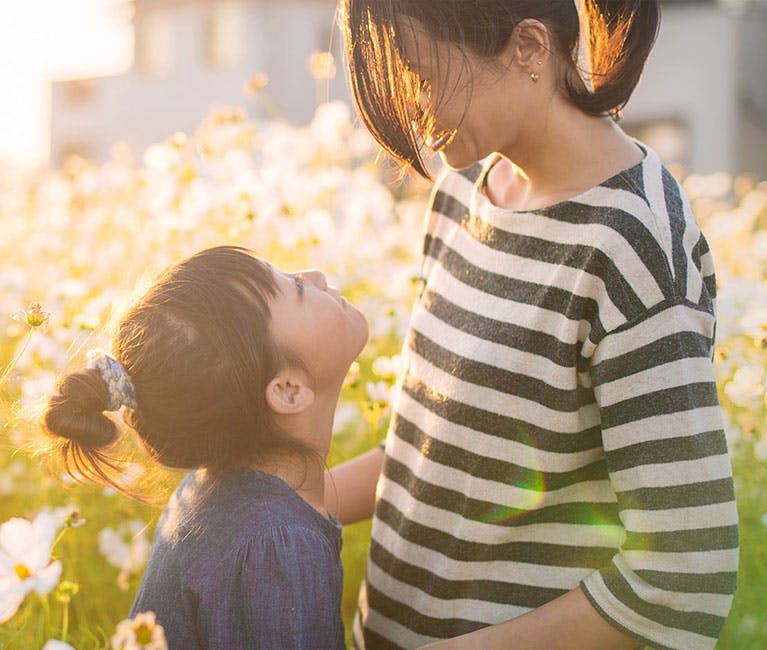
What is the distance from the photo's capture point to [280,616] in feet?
3.61

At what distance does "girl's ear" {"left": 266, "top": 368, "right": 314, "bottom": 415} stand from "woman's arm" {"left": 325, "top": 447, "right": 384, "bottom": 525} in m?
0.26

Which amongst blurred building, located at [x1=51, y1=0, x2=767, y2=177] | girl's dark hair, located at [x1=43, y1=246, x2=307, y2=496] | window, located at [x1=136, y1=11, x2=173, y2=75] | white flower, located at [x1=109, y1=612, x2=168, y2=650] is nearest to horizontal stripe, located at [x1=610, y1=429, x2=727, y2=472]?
girl's dark hair, located at [x1=43, y1=246, x2=307, y2=496]

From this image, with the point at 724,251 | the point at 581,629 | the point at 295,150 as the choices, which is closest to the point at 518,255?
the point at 581,629

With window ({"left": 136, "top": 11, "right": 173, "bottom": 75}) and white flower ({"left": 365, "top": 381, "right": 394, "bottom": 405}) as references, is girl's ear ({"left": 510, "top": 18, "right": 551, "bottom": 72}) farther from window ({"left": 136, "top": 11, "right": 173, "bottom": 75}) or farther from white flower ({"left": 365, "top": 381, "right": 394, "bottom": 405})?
window ({"left": 136, "top": 11, "right": 173, "bottom": 75})

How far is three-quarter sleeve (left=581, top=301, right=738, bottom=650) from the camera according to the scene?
41.8 inches

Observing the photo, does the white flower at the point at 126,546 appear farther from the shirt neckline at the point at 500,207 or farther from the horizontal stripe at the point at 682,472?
the horizontal stripe at the point at 682,472

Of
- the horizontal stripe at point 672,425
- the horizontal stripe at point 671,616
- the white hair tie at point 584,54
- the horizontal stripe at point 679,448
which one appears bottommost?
the horizontal stripe at point 671,616

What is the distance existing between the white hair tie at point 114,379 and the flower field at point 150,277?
0.27 feet

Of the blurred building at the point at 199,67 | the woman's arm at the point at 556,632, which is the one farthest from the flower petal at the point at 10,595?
the blurred building at the point at 199,67

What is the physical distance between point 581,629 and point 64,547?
103 cm

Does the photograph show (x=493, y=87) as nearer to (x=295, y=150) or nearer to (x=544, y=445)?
(x=544, y=445)

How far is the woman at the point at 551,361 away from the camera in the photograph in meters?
1.07

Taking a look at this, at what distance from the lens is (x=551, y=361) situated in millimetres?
1154

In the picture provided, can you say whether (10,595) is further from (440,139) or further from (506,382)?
(440,139)
